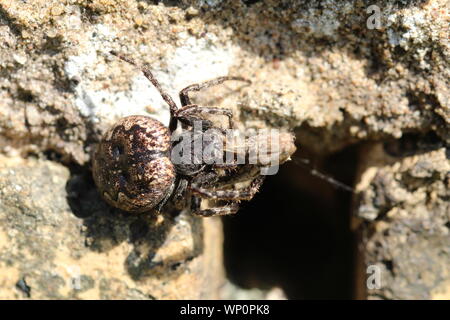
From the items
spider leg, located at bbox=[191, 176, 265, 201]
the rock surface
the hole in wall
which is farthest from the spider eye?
the hole in wall

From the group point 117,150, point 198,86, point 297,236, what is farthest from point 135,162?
point 297,236

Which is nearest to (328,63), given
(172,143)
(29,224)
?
(172,143)

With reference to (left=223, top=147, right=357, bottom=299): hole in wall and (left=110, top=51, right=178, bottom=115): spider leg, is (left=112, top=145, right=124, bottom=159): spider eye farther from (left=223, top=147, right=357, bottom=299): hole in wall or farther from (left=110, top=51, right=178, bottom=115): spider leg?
(left=223, top=147, right=357, bottom=299): hole in wall

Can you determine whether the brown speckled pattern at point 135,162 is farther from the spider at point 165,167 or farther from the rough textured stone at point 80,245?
the rough textured stone at point 80,245

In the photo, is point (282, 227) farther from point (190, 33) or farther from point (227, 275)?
point (190, 33)

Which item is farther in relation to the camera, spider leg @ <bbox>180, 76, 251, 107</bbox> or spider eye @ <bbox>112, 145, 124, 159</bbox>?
spider leg @ <bbox>180, 76, 251, 107</bbox>

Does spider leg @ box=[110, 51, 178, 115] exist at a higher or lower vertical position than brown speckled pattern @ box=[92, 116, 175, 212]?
higher

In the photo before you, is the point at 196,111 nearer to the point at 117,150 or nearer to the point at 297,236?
the point at 117,150
